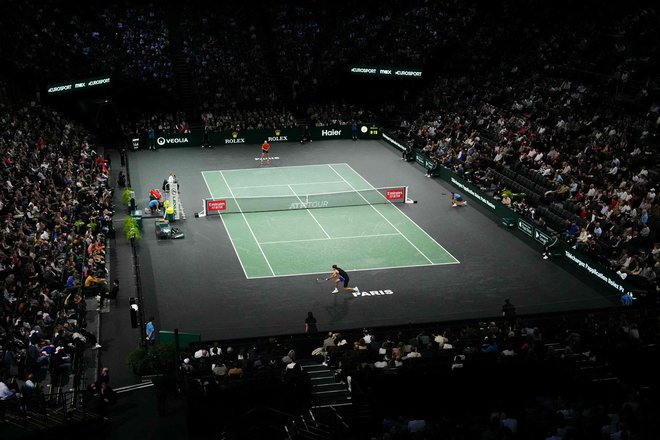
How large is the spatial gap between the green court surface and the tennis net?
0.06 metres

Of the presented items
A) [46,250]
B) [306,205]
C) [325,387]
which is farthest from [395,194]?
[325,387]

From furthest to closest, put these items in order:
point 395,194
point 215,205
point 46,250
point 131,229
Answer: point 395,194 < point 215,205 < point 131,229 < point 46,250

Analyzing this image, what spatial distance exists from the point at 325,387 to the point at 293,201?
68.3ft

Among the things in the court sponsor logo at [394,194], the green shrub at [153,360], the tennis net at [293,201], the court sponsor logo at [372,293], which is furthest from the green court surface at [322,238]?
the green shrub at [153,360]

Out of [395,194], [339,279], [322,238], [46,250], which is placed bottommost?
[322,238]

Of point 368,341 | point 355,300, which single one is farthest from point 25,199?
point 368,341

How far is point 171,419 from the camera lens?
944 inches

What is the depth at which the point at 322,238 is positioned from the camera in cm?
4050

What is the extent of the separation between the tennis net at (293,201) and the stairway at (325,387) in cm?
1859

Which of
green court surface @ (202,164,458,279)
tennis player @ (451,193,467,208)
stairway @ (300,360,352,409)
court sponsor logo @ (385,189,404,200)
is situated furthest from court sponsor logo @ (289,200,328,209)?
stairway @ (300,360,352,409)

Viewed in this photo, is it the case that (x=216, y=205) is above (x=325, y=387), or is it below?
above

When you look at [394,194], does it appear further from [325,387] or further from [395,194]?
[325,387]

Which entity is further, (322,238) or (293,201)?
(293,201)

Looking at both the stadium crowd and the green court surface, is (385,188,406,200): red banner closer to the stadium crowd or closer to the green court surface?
the green court surface
